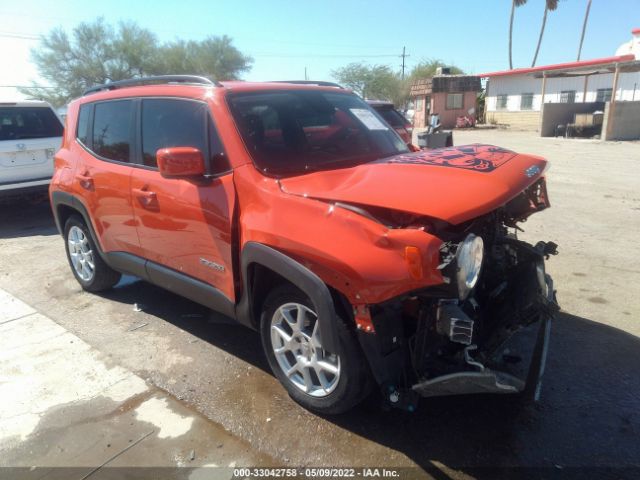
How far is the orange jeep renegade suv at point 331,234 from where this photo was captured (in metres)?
2.37

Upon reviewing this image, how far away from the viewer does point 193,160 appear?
3.00 metres

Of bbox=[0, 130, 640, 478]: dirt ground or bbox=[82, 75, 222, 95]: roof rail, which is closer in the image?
bbox=[0, 130, 640, 478]: dirt ground

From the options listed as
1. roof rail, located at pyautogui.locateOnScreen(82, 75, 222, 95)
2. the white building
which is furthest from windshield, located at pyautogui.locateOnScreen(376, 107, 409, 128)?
the white building

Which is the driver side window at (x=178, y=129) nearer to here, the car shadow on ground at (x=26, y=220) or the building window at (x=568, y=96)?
the car shadow on ground at (x=26, y=220)

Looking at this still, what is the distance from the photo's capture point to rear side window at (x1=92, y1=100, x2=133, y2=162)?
3979 mm

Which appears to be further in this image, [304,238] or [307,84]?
[307,84]

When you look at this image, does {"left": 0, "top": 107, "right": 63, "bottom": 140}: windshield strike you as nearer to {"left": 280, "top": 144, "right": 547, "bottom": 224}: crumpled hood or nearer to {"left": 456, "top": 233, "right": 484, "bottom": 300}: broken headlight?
{"left": 280, "top": 144, "right": 547, "bottom": 224}: crumpled hood

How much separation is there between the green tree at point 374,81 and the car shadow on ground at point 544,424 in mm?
56107

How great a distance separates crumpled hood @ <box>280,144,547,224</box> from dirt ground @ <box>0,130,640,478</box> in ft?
4.28

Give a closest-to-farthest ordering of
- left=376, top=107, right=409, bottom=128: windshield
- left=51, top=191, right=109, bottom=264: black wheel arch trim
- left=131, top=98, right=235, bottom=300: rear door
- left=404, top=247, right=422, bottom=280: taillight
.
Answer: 1. left=404, top=247, right=422, bottom=280: taillight
2. left=131, top=98, right=235, bottom=300: rear door
3. left=51, top=191, right=109, bottom=264: black wheel arch trim
4. left=376, top=107, right=409, bottom=128: windshield

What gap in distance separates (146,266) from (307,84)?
198cm

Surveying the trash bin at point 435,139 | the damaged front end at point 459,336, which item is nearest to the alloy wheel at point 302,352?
the damaged front end at point 459,336

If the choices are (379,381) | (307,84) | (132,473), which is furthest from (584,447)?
(307,84)

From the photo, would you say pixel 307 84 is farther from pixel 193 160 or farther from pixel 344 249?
pixel 344 249
